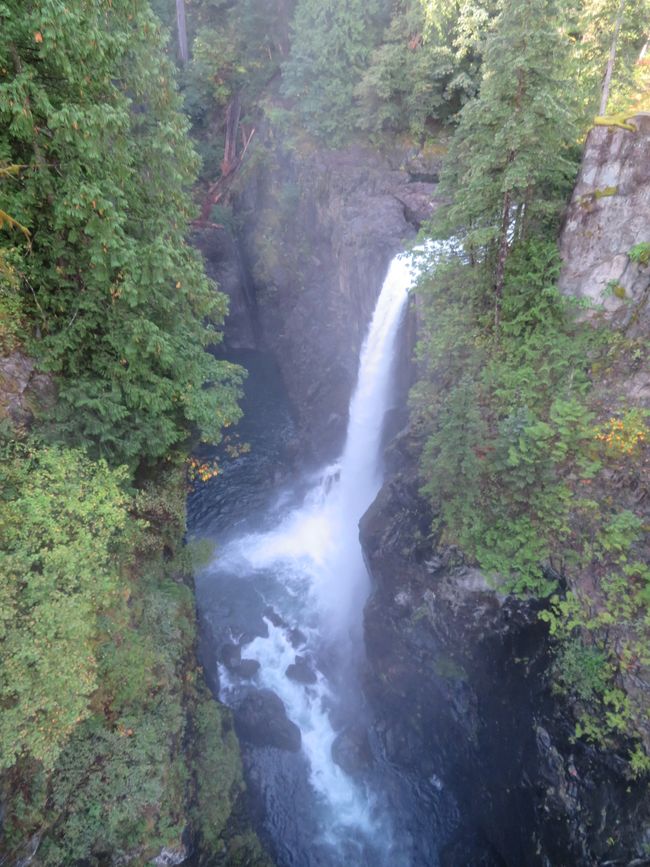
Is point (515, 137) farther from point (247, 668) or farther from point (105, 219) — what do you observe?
point (247, 668)

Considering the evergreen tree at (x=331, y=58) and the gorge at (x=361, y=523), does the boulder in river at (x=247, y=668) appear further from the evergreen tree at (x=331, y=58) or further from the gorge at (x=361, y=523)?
the evergreen tree at (x=331, y=58)

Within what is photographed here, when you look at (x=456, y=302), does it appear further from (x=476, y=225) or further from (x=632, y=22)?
(x=632, y=22)

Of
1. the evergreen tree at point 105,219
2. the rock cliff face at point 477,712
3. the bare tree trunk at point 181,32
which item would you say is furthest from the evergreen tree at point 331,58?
the rock cliff face at point 477,712

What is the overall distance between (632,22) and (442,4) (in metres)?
7.86

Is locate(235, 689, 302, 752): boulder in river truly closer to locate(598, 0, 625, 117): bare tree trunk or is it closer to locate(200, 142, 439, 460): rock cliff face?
locate(200, 142, 439, 460): rock cliff face

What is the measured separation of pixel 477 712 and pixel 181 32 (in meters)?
42.6

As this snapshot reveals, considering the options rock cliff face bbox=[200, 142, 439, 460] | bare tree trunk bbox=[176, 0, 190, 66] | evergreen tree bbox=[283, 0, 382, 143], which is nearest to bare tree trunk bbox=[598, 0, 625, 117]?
rock cliff face bbox=[200, 142, 439, 460]

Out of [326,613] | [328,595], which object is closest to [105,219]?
[326,613]

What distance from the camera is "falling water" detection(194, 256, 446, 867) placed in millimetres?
13008

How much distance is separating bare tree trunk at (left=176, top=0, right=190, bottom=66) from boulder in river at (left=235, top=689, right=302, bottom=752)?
40030 mm

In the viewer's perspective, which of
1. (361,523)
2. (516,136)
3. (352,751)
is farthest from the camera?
(361,523)

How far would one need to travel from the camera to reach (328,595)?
18.7 metres

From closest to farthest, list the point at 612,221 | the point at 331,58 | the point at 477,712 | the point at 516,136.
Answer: the point at 516,136, the point at 612,221, the point at 477,712, the point at 331,58

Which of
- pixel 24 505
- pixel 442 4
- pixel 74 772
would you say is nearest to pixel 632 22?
pixel 442 4
